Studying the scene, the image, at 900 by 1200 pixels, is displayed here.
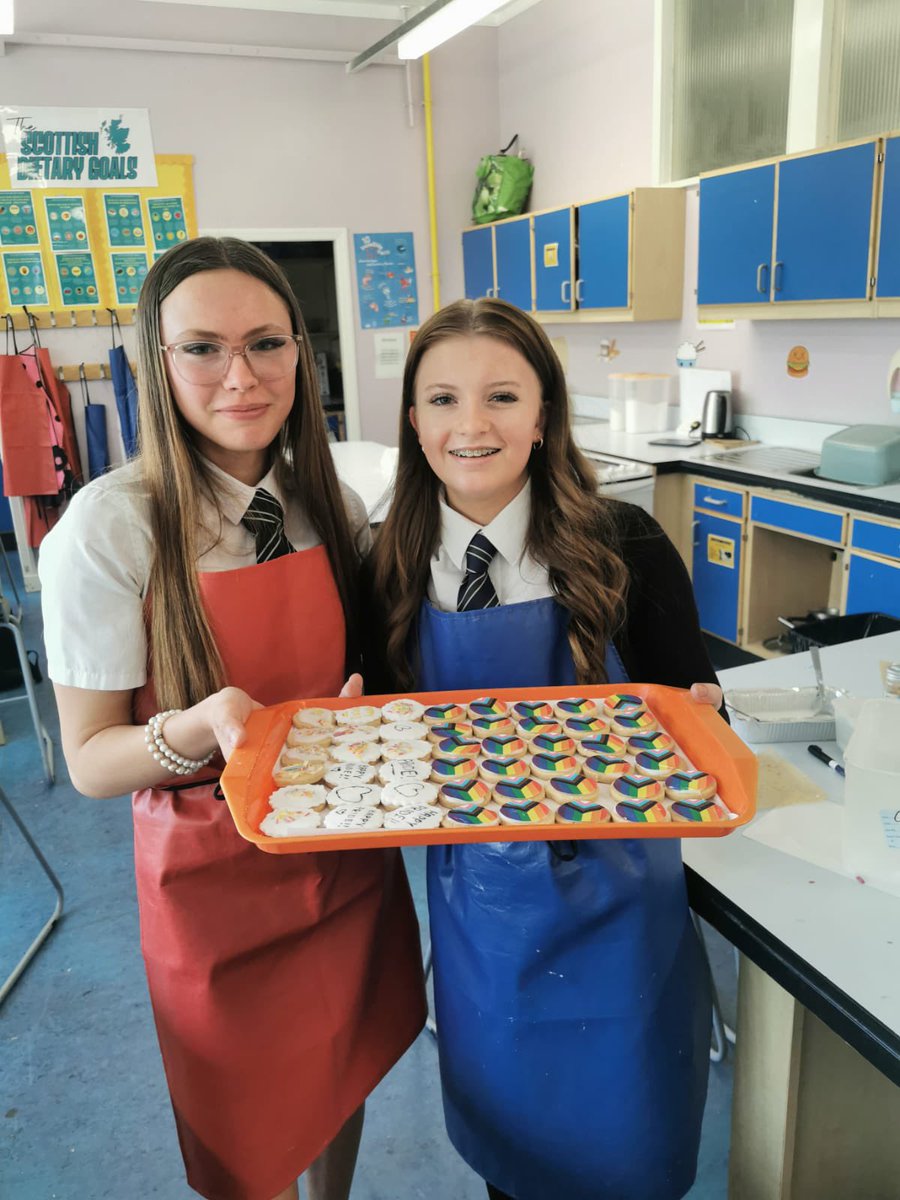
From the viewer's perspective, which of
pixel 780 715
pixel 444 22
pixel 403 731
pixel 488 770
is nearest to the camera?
pixel 488 770

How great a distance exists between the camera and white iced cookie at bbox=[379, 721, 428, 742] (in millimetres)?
1242

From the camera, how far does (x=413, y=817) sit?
1.05 m

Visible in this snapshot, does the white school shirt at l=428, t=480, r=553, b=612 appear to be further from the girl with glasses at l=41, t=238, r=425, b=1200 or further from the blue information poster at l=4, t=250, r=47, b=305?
the blue information poster at l=4, t=250, r=47, b=305

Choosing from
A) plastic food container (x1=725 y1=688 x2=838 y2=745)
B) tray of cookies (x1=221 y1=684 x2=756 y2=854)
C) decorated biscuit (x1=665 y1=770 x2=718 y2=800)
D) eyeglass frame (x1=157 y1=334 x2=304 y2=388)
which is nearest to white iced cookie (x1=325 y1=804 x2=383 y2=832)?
tray of cookies (x1=221 y1=684 x2=756 y2=854)

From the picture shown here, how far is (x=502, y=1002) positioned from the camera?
124 cm

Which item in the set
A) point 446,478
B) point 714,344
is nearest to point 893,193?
point 714,344

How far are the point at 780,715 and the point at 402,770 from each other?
0.83 m

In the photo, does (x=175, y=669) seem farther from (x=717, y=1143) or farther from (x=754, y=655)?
(x=754, y=655)

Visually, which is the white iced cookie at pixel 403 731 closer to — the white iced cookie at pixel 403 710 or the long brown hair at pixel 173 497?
the white iced cookie at pixel 403 710

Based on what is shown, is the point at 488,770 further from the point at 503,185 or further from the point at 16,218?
the point at 16,218

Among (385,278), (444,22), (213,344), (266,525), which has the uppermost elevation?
(444,22)

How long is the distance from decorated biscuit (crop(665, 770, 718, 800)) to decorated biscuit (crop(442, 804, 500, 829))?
0.71ft

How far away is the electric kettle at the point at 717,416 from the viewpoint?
15.3ft

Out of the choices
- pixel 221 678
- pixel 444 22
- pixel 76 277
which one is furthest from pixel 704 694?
pixel 76 277
